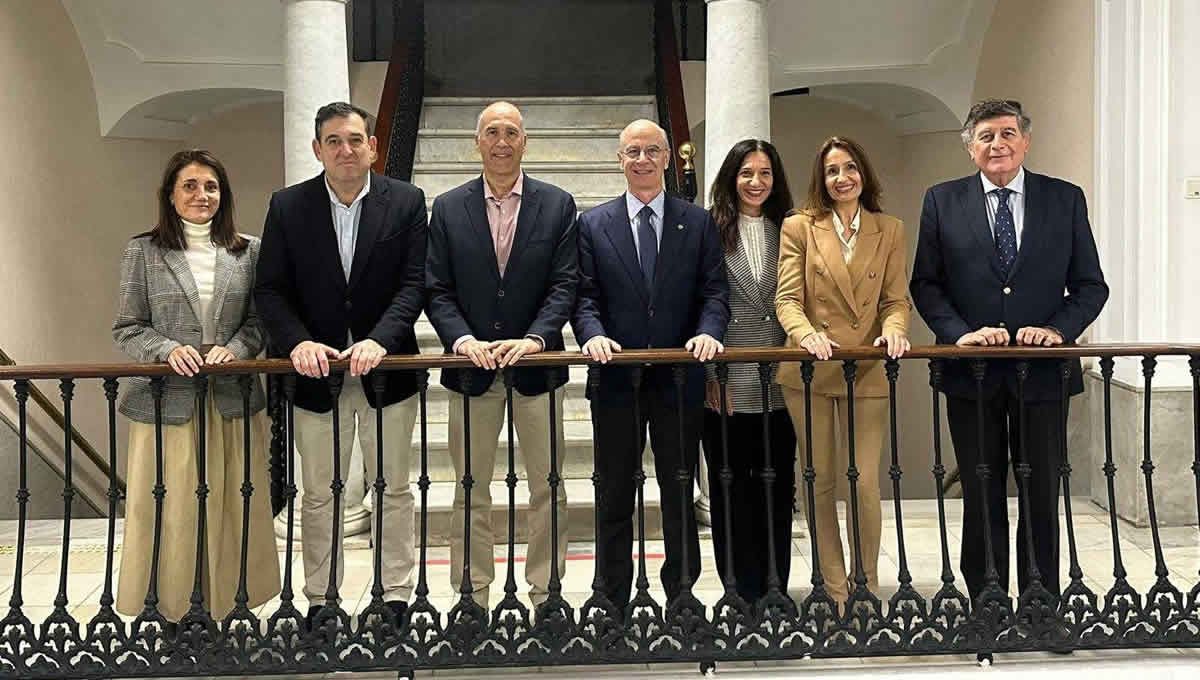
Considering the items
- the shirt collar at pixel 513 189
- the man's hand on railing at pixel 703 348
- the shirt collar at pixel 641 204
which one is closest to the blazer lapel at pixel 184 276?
the shirt collar at pixel 513 189

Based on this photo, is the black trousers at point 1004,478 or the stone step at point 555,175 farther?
the stone step at point 555,175

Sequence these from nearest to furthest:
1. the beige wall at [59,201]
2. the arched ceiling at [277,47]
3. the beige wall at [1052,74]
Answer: the beige wall at [1052,74]
the beige wall at [59,201]
the arched ceiling at [277,47]

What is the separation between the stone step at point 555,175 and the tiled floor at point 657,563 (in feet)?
8.44

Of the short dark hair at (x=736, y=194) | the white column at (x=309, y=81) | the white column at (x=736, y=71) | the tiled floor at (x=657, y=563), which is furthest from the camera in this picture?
the white column at (x=736, y=71)

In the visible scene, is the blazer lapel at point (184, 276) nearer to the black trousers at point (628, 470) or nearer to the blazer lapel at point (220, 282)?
the blazer lapel at point (220, 282)

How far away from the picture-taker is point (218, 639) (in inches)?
147

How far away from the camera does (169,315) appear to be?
3947mm

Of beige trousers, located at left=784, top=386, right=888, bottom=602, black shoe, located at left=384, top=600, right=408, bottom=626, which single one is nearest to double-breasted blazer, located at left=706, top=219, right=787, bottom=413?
beige trousers, located at left=784, top=386, right=888, bottom=602

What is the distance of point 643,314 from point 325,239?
104 cm

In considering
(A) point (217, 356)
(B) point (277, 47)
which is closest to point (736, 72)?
(A) point (217, 356)

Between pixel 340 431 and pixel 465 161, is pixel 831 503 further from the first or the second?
pixel 465 161

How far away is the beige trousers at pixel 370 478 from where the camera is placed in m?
4.09

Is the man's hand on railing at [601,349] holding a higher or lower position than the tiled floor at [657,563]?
higher

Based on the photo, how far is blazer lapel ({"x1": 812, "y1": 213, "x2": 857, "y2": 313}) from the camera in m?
4.07
